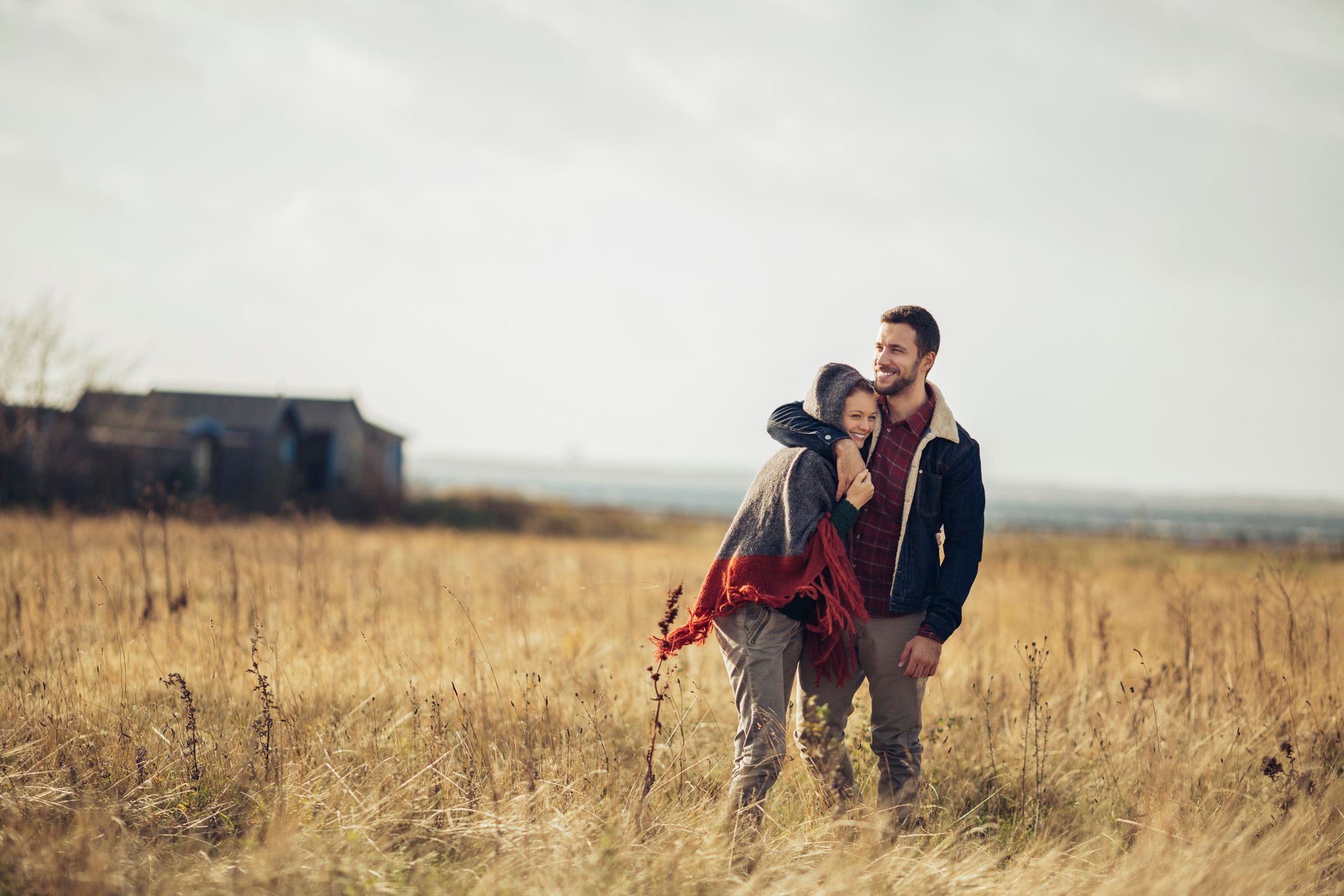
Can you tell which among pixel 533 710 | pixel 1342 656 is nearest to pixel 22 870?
pixel 533 710

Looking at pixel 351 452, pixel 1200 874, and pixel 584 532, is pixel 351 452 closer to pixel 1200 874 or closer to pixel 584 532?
pixel 584 532

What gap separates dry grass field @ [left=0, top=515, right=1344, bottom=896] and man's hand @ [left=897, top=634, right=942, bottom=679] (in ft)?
1.96

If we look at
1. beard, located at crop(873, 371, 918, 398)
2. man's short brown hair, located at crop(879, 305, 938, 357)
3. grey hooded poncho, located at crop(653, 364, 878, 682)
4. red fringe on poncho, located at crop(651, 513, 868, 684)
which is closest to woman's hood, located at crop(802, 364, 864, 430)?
grey hooded poncho, located at crop(653, 364, 878, 682)

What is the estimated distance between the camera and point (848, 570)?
293 cm

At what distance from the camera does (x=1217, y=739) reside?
415cm

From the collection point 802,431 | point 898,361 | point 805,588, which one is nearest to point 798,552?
point 805,588

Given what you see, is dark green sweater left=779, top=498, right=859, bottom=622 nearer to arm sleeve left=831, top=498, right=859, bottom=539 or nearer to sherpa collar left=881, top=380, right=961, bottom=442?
arm sleeve left=831, top=498, right=859, bottom=539

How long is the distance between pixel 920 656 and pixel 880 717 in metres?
0.40

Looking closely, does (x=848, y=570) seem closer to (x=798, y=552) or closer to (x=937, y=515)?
(x=798, y=552)

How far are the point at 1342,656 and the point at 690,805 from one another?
4.78 metres

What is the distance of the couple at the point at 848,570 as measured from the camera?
9.53 feet

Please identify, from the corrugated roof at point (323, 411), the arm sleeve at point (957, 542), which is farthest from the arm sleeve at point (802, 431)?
the corrugated roof at point (323, 411)

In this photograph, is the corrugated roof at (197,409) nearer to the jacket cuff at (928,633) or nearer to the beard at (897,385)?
the beard at (897,385)

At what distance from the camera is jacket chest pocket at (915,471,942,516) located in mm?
3109
